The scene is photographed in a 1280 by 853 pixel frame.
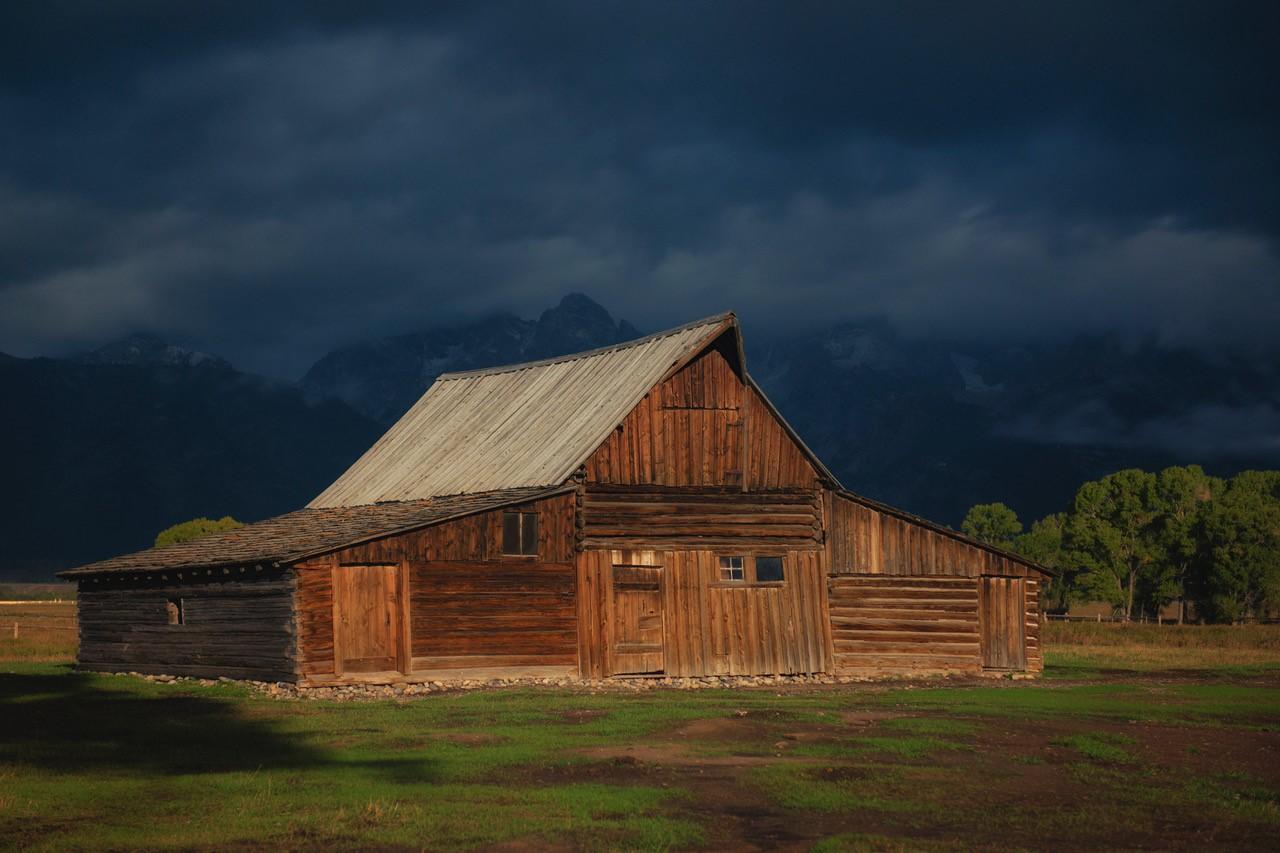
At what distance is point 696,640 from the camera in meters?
37.6

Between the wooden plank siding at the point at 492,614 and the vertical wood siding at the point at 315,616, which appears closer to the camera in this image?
the vertical wood siding at the point at 315,616

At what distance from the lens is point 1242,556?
321ft

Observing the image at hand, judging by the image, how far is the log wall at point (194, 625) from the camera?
33.9 meters

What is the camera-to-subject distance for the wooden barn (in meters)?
34.2

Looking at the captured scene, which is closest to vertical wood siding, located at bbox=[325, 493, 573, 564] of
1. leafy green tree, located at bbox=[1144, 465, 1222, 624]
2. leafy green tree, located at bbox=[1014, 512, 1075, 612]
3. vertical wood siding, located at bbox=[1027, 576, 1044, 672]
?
vertical wood siding, located at bbox=[1027, 576, 1044, 672]

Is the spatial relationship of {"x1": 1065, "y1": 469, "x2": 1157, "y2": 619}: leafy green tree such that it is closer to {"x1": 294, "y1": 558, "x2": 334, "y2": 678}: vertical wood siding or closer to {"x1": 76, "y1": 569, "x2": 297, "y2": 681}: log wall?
{"x1": 76, "y1": 569, "x2": 297, "y2": 681}: log wall

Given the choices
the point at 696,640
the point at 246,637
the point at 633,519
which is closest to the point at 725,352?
the point at 633,519

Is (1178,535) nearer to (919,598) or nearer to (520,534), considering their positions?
(919,598)

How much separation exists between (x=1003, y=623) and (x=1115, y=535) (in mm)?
69451

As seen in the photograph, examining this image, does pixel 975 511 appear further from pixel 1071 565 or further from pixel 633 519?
pixel 633 519

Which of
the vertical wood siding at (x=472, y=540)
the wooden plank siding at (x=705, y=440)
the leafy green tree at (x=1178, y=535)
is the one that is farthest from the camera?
the leafy green tree at (x=1178, y=535)

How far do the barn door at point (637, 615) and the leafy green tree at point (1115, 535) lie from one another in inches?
Answer: 2930

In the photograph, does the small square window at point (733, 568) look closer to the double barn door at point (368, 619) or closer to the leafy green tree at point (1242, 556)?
the double barn door at point (368, 619)

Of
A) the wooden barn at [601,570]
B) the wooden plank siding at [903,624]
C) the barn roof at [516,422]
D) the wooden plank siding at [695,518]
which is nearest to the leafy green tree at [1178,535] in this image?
the wooden barn at [601,570]
